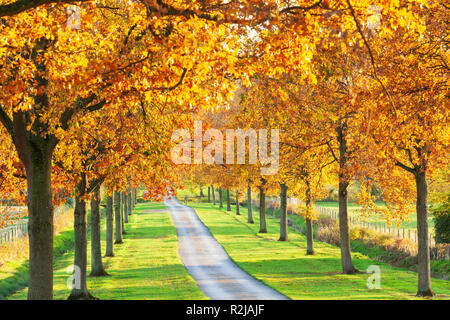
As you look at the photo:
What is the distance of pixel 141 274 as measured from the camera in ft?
98.7

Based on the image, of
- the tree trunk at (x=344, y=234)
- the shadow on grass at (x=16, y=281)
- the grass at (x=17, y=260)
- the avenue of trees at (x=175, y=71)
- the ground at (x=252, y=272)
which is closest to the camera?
the avenue of trees at (x=175, y=71)

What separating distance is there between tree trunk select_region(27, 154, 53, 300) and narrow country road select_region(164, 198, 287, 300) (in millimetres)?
10443

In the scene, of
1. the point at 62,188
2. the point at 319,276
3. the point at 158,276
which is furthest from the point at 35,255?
the point at 319,276

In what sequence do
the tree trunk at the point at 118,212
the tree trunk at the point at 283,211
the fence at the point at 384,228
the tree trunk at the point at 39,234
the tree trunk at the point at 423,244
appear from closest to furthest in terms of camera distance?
the tree trunk at the point at 39,234
the tree trunk at the point at 423,244
the fence at the point at 384,228
the tree trunk at the point at 118,212
the tree trunk at the point at 283,211

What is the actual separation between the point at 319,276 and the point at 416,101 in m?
15.6

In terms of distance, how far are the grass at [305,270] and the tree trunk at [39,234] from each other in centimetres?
1235

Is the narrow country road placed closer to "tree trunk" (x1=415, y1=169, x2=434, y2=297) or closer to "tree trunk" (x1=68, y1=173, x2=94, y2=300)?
"tree trunk" (x1=68, y1=173, x2=94, y2=300)

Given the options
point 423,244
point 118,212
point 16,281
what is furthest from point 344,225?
point 118,212

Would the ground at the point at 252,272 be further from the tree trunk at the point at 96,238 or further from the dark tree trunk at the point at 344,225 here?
the tree trunk at the point at 96,238

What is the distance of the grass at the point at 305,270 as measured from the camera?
24.0 metres

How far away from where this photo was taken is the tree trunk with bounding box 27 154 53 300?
42.1ft

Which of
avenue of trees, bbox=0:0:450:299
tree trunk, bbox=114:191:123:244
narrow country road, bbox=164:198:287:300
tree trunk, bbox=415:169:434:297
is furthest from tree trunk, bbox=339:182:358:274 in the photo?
tree trunk, bbox=114:191:123:244

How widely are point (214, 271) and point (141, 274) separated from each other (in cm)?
433

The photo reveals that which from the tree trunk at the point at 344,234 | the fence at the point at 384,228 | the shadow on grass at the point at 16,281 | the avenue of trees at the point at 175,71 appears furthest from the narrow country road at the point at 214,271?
the fence at the point at 384,228
